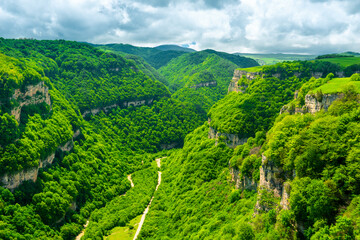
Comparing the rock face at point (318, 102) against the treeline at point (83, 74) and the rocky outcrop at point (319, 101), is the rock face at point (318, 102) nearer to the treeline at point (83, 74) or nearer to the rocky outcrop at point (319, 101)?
the rocky outcrop at point (319, 101)

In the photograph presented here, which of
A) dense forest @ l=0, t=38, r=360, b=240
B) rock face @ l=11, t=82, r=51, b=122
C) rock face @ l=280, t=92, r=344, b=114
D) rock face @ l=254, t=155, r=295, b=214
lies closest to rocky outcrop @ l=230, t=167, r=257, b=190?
dense forest @ l=0, t=38, r=360, b=240

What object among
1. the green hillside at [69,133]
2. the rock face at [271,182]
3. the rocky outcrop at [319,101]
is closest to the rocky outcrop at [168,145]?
the green hillside at [69,133]

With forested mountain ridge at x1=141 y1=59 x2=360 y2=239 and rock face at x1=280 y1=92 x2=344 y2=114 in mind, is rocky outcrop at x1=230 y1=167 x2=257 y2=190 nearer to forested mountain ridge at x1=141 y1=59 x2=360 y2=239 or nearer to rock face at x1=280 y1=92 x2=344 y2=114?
forested mountain ridge at x1=141 y1=59 x2=360 y2=239

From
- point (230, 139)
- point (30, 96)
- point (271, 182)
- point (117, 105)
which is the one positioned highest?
point (30, 96)

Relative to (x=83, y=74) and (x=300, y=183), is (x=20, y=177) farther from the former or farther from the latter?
(x=83, y=74)

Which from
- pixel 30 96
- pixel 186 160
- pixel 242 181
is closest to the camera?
pixel 242 181

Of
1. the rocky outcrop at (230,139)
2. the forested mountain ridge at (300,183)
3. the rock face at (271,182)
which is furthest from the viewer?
the rocky outcrop at (230,139)

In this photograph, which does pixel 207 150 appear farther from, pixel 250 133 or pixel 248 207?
pixel 248 207

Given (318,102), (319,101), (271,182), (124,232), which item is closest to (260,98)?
(318,102)
